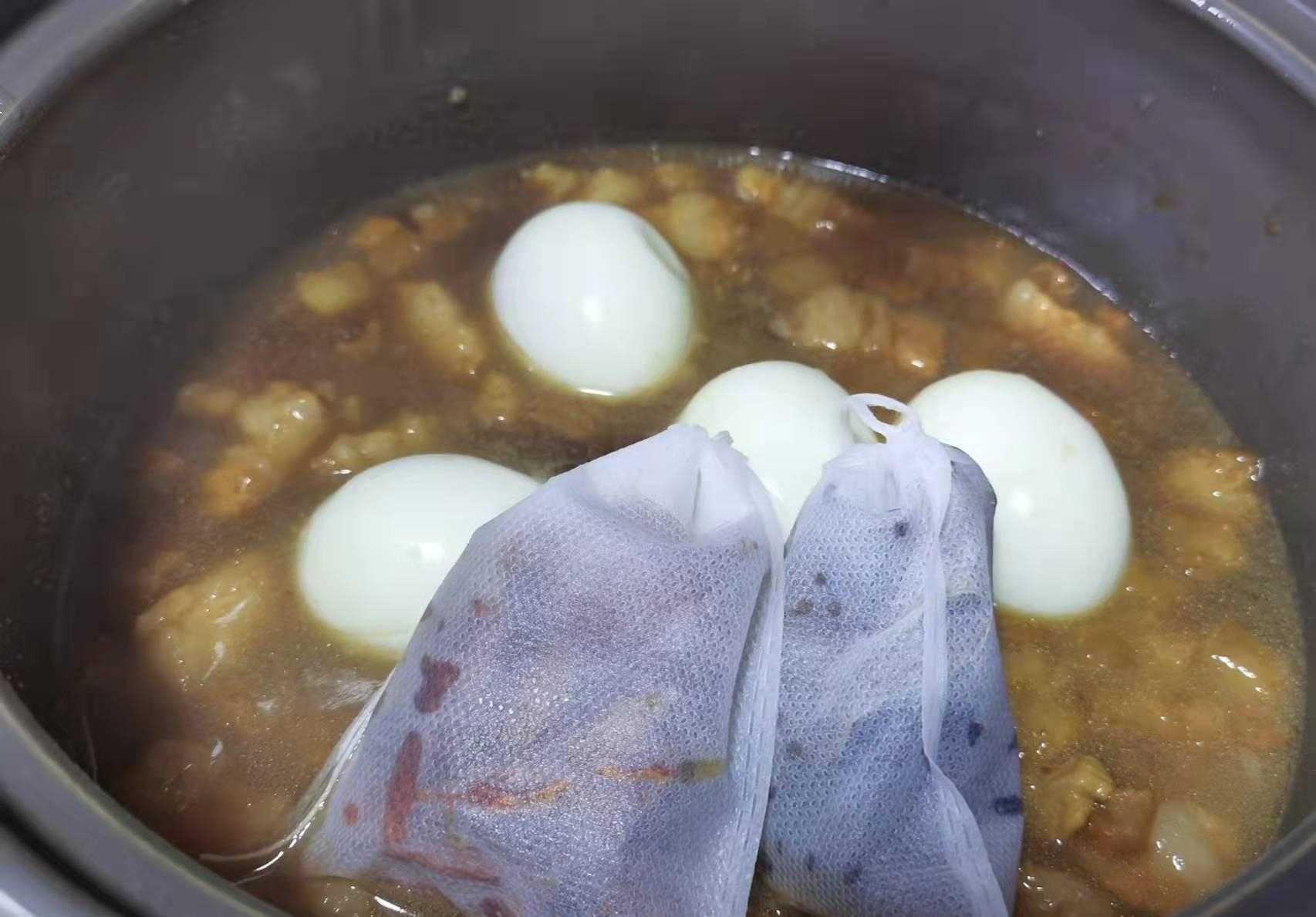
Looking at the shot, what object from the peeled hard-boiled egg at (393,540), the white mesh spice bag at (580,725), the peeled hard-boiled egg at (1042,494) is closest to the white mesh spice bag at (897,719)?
the white mesh spice bag at (580,725)

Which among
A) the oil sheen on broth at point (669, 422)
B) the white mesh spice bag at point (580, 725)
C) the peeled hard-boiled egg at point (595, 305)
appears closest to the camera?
the white mesh spice bag at point (580, 725)

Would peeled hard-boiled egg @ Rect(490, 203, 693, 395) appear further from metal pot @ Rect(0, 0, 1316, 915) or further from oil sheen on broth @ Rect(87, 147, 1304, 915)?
metal pot @ Rect(0, 0, 1316, 915)

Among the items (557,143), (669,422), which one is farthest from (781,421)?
(557,143)

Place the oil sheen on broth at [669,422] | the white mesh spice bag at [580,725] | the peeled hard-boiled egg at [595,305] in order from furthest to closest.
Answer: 1. the peeled hard-boiled egg at [595,305]
2. the oil sheen on broth at [669,422]
3. the white mesh spice bag at [580,725]

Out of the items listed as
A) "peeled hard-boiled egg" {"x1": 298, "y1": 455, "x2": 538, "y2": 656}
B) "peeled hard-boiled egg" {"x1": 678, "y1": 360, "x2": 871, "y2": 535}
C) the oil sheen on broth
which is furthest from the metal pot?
"peeled hard-boiled egg" {"x1": 678, "y1": 360, "x2": 871, "y2": 535}

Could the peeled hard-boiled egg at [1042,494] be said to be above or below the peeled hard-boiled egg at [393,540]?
above

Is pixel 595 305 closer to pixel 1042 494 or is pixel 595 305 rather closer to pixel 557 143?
pixel 557 143

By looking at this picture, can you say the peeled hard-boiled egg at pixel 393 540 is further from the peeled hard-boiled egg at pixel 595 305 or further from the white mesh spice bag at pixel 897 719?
the white mesh spice bag at pixel 897 719
